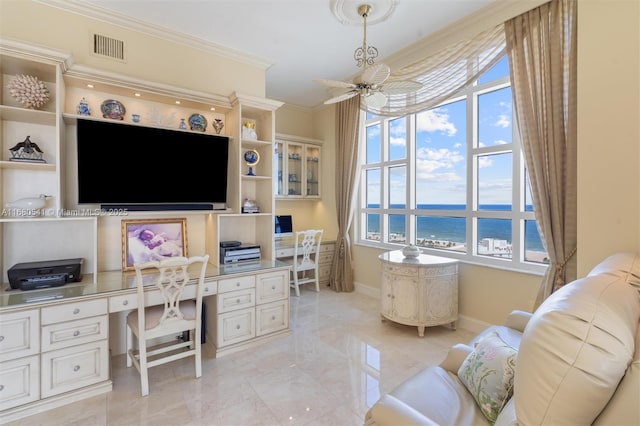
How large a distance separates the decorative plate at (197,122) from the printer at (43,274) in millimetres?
1672

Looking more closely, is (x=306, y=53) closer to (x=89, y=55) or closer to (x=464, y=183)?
(x=89, y=55)

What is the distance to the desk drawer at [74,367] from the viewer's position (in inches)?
80.1

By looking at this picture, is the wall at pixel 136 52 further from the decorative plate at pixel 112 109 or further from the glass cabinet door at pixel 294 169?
the glass cabinet door at pixel 294 169

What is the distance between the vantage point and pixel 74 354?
83.6 inches

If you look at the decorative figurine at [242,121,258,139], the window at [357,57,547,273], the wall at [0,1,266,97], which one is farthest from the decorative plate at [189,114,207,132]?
the window at [357,57,547,273]

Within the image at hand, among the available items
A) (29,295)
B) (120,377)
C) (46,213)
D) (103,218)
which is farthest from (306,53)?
(120,377)

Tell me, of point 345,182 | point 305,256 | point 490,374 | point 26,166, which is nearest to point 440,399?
point 490,374

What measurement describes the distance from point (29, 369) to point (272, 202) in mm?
2340

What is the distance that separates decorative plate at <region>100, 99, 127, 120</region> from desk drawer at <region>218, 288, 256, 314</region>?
1.95 meters

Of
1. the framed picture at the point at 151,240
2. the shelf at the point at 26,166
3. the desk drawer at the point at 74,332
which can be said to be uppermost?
the shelf at the point at 26,166

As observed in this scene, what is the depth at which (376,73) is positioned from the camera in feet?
7.45

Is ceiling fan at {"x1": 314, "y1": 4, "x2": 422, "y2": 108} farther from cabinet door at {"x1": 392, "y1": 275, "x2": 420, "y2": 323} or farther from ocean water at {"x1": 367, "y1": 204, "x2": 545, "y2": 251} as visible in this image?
cabinet door at {"x1": 392, "y1": 275, "x2": 420, "y2": 323}

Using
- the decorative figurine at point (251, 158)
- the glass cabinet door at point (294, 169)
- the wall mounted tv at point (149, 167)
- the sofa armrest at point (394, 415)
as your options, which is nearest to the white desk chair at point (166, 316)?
the wall mounted tv at point (149, 167)

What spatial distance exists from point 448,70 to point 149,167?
10.7ft
